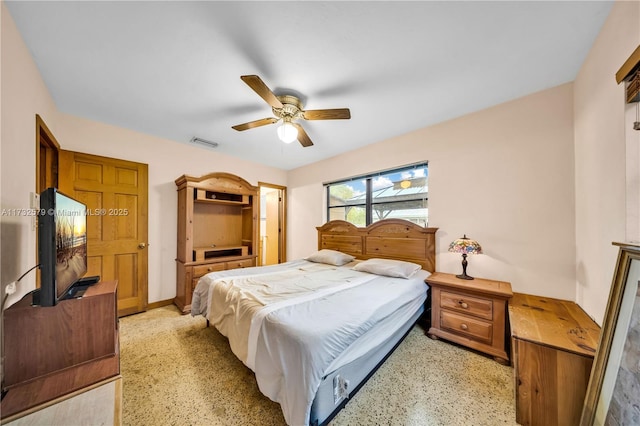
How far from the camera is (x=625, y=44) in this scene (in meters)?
1.26

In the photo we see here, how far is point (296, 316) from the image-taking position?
4.82 feet

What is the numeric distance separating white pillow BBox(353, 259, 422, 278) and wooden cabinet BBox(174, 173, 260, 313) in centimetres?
213

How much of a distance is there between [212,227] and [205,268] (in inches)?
34.8

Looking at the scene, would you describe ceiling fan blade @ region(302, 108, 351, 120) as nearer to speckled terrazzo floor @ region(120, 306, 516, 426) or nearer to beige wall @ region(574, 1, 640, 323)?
beige wall @ region(574, 1, 640, 323)

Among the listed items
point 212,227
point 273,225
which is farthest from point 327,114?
point 273,225

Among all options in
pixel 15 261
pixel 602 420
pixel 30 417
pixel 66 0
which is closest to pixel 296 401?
pixel 30 417

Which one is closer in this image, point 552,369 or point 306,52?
point 552,369

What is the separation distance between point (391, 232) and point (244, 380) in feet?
8.05

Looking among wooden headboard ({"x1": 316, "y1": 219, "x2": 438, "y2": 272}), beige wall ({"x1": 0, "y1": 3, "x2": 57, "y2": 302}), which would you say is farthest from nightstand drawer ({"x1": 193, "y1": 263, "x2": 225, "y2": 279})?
wooden headboard ({"x1": 316, "y1": 219, "x2": 438, "y2": 272})

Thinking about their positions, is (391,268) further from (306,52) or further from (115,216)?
(115,216)

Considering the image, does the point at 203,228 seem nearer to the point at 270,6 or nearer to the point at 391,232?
the point at 391,232

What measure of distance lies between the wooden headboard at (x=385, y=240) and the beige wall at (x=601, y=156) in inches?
49.6

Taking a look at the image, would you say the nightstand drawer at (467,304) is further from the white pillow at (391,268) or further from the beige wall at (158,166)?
the beige wall at (158,166)

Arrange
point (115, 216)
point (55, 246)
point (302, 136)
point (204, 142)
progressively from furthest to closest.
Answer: point (204, 142), point (115, 216), point (302, 136), point (55, 246)
